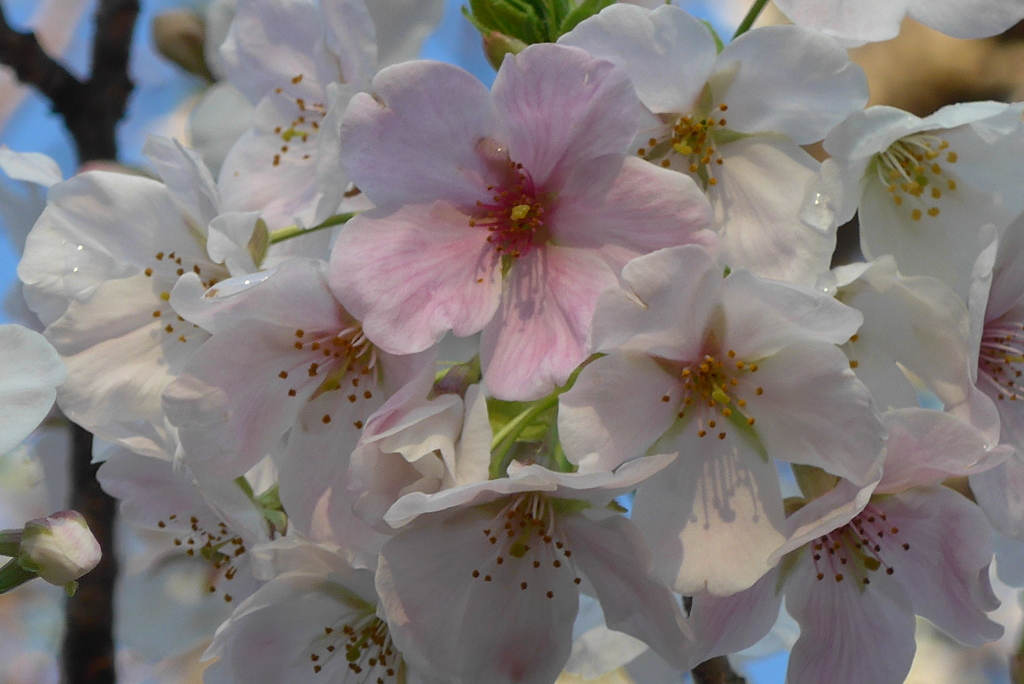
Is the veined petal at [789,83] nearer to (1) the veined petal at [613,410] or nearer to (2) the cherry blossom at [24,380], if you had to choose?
(1) the veined petal at [613,410]

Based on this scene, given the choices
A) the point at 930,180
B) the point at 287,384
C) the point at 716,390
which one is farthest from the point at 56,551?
the point at 930,180

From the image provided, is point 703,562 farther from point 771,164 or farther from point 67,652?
point 67,652

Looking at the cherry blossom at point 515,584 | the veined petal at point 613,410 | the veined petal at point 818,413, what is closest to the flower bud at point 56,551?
the cherry blossom at point 515,584

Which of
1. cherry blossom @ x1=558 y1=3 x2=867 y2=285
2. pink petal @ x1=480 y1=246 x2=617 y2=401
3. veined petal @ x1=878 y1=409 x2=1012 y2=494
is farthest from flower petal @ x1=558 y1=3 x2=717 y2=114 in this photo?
veined petal @ x1=878 y1=409 x2=1012 y2=494

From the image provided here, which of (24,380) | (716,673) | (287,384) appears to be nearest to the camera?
(24,380)

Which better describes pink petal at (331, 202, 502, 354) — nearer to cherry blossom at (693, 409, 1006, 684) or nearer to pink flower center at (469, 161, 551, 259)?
pink flower center at (469, 161, 551, 259)

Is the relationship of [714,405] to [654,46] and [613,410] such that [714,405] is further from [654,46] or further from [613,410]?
[654,46]
